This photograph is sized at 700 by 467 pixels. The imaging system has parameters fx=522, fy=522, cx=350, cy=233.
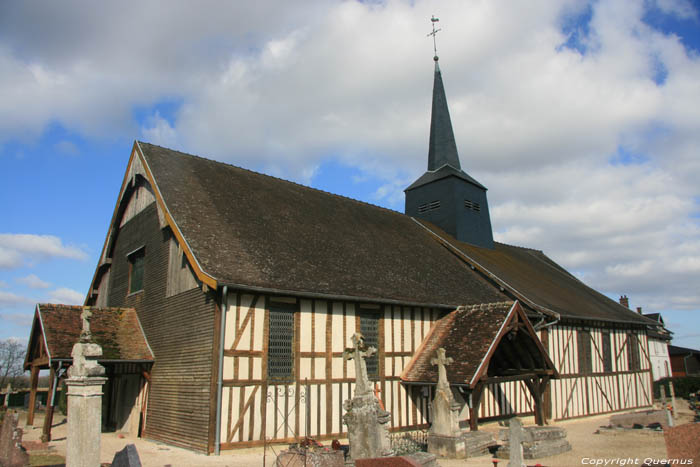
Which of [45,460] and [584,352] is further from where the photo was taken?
[584,352]

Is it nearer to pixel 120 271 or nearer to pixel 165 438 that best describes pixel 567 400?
pixel 165 438

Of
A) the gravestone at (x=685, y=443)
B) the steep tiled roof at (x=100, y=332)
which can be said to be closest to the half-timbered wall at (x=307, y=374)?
the steep tiled roof at (x=100, y=332)

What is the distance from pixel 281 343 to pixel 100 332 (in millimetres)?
5156

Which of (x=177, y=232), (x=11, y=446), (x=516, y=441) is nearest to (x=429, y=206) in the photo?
(x=177, y=232)

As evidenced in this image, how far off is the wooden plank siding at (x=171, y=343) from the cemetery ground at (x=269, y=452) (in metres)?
0.52

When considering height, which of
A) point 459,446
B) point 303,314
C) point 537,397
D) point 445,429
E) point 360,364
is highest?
point 303,314

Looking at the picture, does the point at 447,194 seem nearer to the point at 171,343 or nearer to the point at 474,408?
the point at 474,408

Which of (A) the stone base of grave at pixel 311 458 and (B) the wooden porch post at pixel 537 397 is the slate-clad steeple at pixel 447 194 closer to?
(B) the wooden porch post at pixel 537 397

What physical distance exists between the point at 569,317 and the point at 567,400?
9.49 ft

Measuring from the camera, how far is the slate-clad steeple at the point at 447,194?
2356cm

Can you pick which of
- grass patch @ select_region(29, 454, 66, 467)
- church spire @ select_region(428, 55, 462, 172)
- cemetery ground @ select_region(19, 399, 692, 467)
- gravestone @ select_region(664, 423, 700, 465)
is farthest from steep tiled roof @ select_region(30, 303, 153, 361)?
church spire @ select_region(428, 55, 462, 172)

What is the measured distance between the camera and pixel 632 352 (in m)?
22.2

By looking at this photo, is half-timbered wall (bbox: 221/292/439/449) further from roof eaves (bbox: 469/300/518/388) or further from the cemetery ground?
roof eaves (bbox: 469/300/518/388)

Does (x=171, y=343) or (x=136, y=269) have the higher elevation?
(x=136, y=269)
